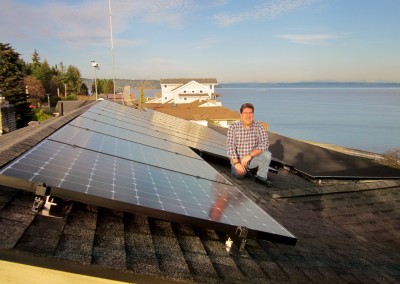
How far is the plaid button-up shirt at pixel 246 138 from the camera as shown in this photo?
7145 mm

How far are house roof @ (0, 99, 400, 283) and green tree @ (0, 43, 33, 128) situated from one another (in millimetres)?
47522

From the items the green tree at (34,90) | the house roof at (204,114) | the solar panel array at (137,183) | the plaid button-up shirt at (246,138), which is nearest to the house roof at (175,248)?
the solar panel array at (137,183)

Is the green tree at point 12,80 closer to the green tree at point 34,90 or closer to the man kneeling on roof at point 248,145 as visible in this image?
the green tree at point 34,90

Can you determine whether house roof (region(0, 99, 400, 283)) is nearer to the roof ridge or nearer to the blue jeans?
the roof ridge

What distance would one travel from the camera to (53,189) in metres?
2.59

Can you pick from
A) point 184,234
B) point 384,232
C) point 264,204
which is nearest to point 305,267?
point 184,234

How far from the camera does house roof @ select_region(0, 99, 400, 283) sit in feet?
8.27

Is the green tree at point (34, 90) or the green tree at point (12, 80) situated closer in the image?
the green tree at point (12, 80)

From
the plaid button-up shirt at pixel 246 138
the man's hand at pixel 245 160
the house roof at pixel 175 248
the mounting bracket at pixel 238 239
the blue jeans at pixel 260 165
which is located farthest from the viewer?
the blue jeans at pixel 260 165

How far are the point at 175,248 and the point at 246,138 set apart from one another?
4.28m

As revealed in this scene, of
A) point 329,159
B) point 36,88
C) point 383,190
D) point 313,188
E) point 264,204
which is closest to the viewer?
point 264,204

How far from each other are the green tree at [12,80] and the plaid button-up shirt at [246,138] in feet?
149

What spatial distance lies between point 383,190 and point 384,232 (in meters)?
2.29

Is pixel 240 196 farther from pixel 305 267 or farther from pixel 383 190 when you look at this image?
pixel 383 190
